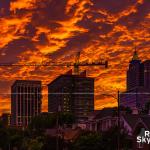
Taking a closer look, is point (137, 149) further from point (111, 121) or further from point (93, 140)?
point (111, 121)

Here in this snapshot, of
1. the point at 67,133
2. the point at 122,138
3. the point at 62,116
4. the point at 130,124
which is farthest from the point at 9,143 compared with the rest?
the point at 62,116

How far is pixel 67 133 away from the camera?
142 metres

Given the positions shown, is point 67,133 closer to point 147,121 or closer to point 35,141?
point 35,141

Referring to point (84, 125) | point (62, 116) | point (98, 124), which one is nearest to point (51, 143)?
point (98, 124)

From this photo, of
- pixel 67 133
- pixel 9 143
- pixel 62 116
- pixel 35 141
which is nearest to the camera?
pixel 35 141

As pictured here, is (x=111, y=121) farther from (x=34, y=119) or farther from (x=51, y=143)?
(x=34, y=119)

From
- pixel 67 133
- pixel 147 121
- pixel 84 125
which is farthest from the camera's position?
pixel 84 125

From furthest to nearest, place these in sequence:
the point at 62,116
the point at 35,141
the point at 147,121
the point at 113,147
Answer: the point at 62,116 < the point at 35,141 < the point at 147,121 < the point at 113,147

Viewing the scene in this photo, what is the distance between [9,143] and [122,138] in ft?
140

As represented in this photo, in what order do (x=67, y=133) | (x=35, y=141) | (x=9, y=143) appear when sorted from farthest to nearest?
(x=67, y=133) < (x=9, y=143) < (x=35, y=141)

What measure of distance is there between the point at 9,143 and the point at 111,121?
26601 millimetres

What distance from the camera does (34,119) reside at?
656 feet

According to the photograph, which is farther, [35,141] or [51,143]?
[35,141]

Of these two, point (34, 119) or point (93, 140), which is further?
point (34, 119)
